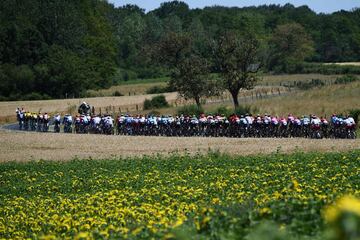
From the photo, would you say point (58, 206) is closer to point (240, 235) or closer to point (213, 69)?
point (240, 235)

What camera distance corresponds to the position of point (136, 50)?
14250cm

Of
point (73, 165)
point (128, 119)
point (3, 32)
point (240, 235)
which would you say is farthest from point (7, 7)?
point (240, 235)

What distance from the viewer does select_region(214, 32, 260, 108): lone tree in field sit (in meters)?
64.4

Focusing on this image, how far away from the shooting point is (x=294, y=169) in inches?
912

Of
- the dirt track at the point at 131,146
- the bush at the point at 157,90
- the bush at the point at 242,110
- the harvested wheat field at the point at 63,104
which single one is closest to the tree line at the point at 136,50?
the bush at the point at 157,90

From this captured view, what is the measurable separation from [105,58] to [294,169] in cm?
8799

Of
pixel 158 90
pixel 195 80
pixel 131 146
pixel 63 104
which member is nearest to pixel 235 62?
pixel 195 80

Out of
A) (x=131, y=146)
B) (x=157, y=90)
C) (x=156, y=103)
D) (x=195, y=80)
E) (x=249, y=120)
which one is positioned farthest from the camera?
(x=157, y=90)

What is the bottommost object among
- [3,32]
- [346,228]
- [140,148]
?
[140,148]

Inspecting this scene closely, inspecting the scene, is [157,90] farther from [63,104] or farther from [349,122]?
[349,122]

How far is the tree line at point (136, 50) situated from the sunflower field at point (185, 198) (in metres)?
36.1

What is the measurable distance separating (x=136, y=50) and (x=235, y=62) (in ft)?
258

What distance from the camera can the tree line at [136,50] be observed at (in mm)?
67000

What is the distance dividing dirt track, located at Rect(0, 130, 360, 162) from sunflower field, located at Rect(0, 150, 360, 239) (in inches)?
204
